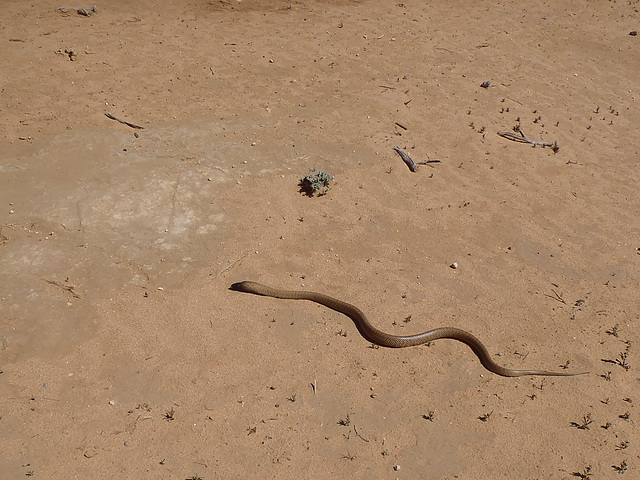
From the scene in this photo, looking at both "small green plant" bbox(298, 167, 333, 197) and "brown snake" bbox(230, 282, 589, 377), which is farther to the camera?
"small green plant" bbox(298, 167, 333, 197)

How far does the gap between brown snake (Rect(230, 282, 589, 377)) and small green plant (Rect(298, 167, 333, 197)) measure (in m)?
2.19

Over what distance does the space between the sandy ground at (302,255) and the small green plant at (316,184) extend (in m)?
0.14

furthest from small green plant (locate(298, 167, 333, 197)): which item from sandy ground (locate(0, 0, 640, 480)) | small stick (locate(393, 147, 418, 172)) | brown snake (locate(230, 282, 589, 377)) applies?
brown snake (locate(230, 282, 589, 377))

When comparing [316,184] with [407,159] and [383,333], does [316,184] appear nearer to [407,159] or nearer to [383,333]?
[407,159]

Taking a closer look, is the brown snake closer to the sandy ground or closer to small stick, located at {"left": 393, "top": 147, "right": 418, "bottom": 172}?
the sandy ground

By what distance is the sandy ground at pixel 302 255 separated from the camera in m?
4.74

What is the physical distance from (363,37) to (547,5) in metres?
7.41

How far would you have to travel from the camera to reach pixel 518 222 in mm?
7770

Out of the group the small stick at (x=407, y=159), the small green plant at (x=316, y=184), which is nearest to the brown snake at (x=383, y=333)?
the small green plant at (x=316, y=184)

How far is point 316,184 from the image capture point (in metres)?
7.82

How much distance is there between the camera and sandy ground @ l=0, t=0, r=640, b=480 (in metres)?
4.74

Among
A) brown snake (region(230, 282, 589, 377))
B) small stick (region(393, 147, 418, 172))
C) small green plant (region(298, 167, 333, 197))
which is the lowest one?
brown snake (region(230, 282, 589, 377))

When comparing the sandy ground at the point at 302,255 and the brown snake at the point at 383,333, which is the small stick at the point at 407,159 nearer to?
the sandy ground at the point at 302,255

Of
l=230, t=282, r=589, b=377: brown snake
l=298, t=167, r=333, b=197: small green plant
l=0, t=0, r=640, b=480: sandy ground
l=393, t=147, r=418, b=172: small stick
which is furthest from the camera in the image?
l=393, t=147, r=418, b=172: small stick
